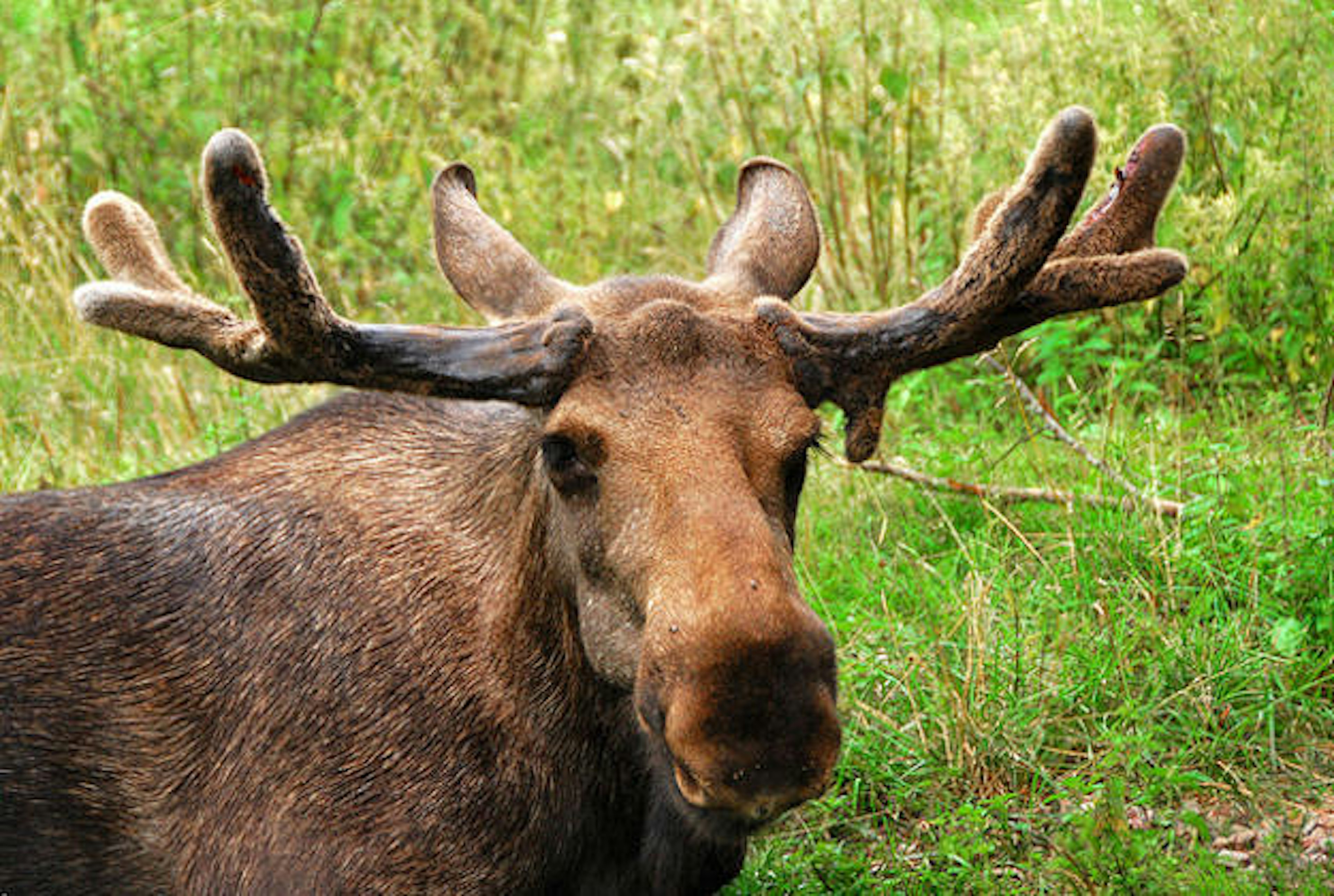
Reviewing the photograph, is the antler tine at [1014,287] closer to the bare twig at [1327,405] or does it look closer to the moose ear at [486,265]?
the moose ear at [486,265]

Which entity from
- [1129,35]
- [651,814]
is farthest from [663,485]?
[1129,35]

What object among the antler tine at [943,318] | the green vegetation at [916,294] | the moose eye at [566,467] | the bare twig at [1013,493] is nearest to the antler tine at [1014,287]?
the antler tine at [943,318]

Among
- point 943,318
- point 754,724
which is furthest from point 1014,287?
point 754,724

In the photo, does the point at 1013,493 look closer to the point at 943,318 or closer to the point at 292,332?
the point at 943,318

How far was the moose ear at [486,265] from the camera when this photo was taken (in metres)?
4.65

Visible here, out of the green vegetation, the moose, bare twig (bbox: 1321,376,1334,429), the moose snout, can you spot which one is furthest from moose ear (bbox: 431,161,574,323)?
bare twig (bbox: 1321,376,1334,429)

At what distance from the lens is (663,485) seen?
12.9 ft

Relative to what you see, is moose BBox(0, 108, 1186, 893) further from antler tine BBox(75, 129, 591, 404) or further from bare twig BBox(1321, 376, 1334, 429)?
bare twig BBox(1321, 376, 1334, 429)

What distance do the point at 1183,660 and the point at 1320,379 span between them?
193 cm

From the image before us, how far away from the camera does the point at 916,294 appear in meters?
8.52

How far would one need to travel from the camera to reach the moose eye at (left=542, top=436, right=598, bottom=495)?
417 centimetres

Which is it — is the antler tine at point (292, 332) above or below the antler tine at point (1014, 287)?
above

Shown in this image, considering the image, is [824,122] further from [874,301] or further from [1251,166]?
[1251,166]

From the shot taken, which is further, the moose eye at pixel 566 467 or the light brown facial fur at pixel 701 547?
the moose eye at pixel 566 467
